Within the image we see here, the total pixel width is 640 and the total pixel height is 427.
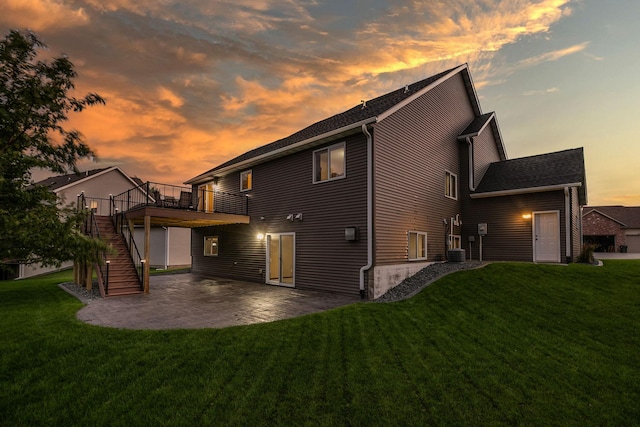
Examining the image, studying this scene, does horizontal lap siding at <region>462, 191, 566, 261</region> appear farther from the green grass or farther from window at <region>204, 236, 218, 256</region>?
window at <region>204, 236, 218, 256</region>

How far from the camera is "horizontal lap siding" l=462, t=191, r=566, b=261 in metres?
13.4

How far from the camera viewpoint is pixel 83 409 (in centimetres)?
352

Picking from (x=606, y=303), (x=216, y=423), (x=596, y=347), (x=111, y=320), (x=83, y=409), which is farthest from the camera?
(x=606, y=303)

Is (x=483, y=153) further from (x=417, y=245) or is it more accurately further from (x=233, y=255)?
(x=233, y=255)

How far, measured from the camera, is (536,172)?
14.6m

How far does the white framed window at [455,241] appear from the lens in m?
14.5

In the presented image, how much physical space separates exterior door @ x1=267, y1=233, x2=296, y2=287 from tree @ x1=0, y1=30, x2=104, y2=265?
8.08 metres

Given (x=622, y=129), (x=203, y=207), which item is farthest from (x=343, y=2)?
(x=622, y=129)

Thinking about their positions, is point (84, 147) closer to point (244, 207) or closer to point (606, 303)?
point (244, 207)

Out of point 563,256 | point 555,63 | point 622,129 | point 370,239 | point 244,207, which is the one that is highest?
point 555,63

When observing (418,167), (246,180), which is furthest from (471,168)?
(246,180)

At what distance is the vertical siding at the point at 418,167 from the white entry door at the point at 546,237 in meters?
3.40

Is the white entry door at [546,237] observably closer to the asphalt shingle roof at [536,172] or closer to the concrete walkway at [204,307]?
the asphalt shingle roof at [536,172]

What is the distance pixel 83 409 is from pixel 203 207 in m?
15.4
